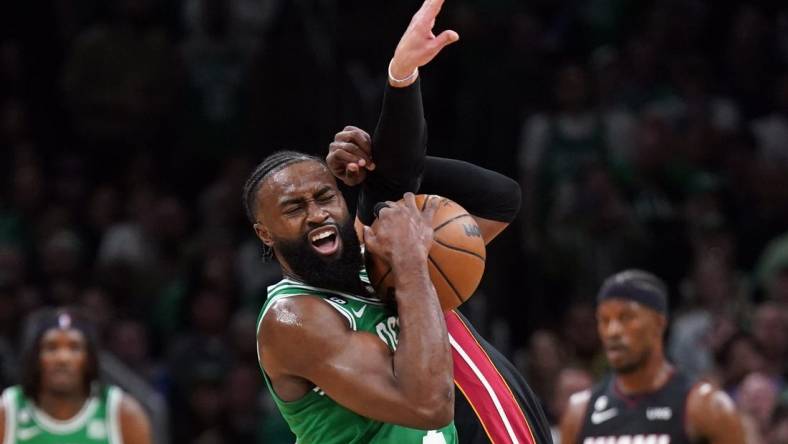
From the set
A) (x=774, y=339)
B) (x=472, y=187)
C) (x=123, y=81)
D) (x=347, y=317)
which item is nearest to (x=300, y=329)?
(x=347, y=317)

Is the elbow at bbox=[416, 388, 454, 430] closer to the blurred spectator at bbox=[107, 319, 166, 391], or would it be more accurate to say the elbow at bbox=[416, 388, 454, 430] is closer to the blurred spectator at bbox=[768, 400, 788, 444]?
the blurred spectator at bbox=[768, 400, 788, 444]

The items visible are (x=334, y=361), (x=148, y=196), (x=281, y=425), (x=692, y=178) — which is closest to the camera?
(x=334, y=361)

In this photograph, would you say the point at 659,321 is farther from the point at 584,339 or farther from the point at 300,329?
the point at 300,329

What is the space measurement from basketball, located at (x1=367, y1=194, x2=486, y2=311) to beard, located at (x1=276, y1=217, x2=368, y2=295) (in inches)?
2.7

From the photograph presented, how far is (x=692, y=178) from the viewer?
10.5 m

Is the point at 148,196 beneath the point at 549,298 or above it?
above

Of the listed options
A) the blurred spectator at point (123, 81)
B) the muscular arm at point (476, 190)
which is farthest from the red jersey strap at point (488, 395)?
the blurred spectator at point (123, 81)

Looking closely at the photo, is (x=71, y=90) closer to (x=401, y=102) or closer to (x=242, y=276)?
(x=242, y=276)

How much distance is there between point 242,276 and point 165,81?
175 cm

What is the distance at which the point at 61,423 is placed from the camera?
750 centimetres

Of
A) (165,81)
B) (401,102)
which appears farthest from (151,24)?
(401,102)

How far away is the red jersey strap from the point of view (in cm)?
458

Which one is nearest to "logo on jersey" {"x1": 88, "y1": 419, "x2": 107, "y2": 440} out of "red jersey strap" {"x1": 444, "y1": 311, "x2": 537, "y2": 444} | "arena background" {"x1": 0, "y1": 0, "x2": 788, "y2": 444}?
"arena background" {"x1": 0, "y1": 0, "x2": 788, "y2": 444}

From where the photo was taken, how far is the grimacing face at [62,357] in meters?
7.41
